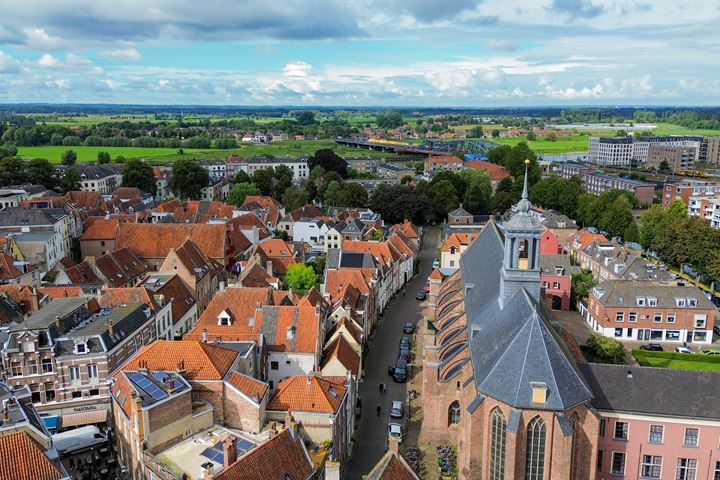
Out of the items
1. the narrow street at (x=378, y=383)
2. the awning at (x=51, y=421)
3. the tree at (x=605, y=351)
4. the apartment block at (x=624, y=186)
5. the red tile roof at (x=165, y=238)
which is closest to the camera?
the narrow street at (x=378, y=383)

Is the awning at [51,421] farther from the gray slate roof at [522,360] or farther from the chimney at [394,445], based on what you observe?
the gray slate roof at [522,360]

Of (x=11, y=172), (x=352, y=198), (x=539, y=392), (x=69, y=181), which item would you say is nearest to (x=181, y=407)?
(x=539, y=392)

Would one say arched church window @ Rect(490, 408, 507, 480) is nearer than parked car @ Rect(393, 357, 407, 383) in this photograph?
Yes

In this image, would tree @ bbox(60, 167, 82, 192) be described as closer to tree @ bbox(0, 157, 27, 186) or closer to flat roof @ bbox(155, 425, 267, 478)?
tree @ bbox(0, 157, 27, 186)

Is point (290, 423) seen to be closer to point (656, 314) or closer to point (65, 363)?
point (65, 363)

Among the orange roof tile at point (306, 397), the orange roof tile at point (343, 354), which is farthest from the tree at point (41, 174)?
the orange roof tile at point (306, 397)

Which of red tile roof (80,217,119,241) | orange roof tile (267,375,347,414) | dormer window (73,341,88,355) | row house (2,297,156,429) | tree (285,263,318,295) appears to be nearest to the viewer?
orange roof tile (267,375,347,414)

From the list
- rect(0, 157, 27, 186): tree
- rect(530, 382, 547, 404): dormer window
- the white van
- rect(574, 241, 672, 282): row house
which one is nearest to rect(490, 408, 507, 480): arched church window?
rect(530, 382, 547, 404): dormer window
